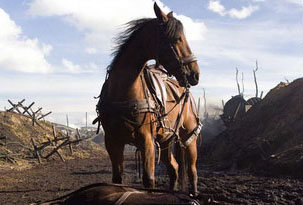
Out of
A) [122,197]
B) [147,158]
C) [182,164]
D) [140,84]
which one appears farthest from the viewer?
[182,164]

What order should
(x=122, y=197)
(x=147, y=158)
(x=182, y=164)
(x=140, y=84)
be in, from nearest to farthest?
(x=122, y=197)
(x=147, y=158)
(x=140, y=84)
(x=182, y=164)

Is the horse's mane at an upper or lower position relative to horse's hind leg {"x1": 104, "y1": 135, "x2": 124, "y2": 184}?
upper

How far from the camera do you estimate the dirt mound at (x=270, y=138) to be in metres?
13.8

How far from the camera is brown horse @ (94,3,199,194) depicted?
14.0ft

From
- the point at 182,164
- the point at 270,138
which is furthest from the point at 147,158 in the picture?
the point at 270,138

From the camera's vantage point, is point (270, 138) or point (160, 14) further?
point (270, 138)

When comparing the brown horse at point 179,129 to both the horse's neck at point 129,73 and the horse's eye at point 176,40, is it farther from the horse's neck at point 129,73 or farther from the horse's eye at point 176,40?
the horse's eye at point 176,40

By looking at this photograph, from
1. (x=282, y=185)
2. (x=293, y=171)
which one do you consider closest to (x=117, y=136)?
(x=282, y=185)

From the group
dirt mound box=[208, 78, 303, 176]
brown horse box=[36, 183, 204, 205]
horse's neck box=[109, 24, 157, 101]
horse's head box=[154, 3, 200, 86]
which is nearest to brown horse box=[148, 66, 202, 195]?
horse's neck box=[109, 24, 157, 101]

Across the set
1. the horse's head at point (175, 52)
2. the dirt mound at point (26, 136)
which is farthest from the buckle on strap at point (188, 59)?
the dirt mound at point (26, 136)

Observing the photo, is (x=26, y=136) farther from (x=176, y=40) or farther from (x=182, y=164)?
(x=176, y=40)

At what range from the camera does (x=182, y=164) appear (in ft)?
20.8

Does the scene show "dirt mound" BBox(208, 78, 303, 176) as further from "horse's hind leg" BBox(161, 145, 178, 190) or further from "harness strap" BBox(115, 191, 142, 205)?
"harness strap" BBox(115, 191, 142, 205)

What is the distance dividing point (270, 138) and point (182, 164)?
12.9 meters
